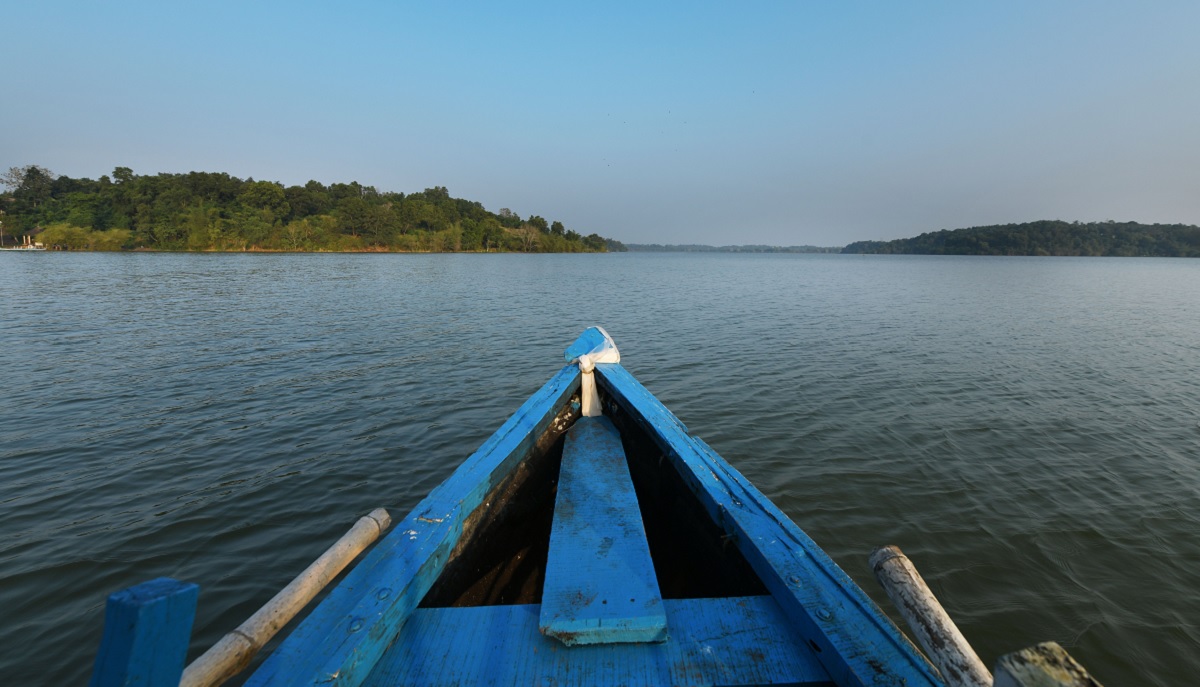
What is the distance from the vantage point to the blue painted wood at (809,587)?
161 cm

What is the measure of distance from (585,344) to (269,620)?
13.7 ft

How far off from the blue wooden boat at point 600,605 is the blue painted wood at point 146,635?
676 mm

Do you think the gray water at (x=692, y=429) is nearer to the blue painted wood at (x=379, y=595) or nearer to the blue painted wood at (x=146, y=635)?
the blue painted wood at (x=379, y=595)

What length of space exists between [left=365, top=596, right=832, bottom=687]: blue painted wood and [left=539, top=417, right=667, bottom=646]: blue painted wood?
72 mm

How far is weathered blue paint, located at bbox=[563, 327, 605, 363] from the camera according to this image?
5.56 metres

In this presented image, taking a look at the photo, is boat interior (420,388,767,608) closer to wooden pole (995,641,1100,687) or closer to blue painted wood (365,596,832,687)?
blue painted wood (365,596,832,687)

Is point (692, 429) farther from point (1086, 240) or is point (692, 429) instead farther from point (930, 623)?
point (1086, 240)

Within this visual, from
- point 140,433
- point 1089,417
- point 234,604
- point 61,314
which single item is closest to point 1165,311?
point 1089,417

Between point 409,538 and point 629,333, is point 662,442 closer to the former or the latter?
point 409,538

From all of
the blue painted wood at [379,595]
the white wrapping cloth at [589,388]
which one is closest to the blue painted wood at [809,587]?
the blue painted wood at [379,595]

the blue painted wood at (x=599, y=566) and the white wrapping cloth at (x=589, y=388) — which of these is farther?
the white wrapping cloth at (x=589, y=388)

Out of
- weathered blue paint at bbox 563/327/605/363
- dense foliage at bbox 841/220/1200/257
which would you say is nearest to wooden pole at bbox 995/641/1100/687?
weathered blue paint at bbox 563/327/605/363

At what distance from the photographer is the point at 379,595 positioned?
1.92 metres

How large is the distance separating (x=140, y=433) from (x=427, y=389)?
388 centimetres
